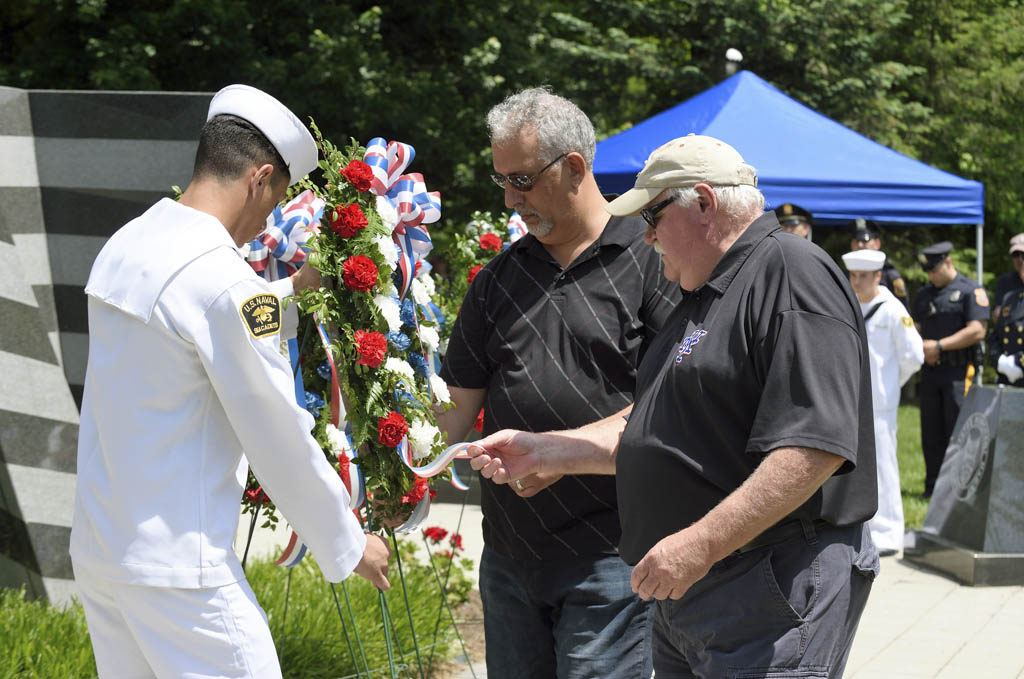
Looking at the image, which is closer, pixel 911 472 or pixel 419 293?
pixel 419 293

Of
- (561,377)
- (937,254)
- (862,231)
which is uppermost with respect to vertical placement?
(561,377)

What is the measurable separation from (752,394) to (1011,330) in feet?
30.3

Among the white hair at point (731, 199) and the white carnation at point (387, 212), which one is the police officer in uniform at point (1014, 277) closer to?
the white carnation at point (387, 212)

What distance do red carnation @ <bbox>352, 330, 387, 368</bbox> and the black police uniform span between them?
845 centimetres

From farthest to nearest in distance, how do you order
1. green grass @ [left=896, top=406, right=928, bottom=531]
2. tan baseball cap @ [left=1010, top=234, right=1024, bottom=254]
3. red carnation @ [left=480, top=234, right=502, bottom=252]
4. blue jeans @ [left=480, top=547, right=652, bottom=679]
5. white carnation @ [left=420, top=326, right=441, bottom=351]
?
tan baseball cap @ [left=1010, top=234, right=1024, bottom=254], green grass @ [left=896, top=406, right=928, bottom=531], red carnation @ [left=480, top=234, right=502, bottom=252], white carnation @ [left=420, top=326, right=441, bottom=351], blue jeans @ [left=480, top=547, right=652, bottom=679]

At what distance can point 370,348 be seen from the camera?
3.87 metres

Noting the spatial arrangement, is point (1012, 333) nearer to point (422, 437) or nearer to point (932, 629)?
point (932, 629)

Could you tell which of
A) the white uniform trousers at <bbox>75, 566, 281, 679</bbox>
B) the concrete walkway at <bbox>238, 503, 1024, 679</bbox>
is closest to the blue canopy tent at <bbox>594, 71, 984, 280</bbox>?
the concrete walkway at <bbox>238, 503, 1024, 679</bbox>

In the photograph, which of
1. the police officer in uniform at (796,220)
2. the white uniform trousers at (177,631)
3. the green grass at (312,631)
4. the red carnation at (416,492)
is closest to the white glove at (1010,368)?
the police officer in uniform at (796,220)

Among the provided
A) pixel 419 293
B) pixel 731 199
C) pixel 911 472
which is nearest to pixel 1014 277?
pixel 911 472

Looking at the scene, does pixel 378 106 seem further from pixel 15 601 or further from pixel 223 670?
pixel 223 670

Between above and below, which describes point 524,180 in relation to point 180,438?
above

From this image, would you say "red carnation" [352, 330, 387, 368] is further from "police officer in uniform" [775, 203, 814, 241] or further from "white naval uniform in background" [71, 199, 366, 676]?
"police officer in uniform" [775, 203, 814, 241]

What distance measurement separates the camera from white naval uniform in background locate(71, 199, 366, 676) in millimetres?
2576
